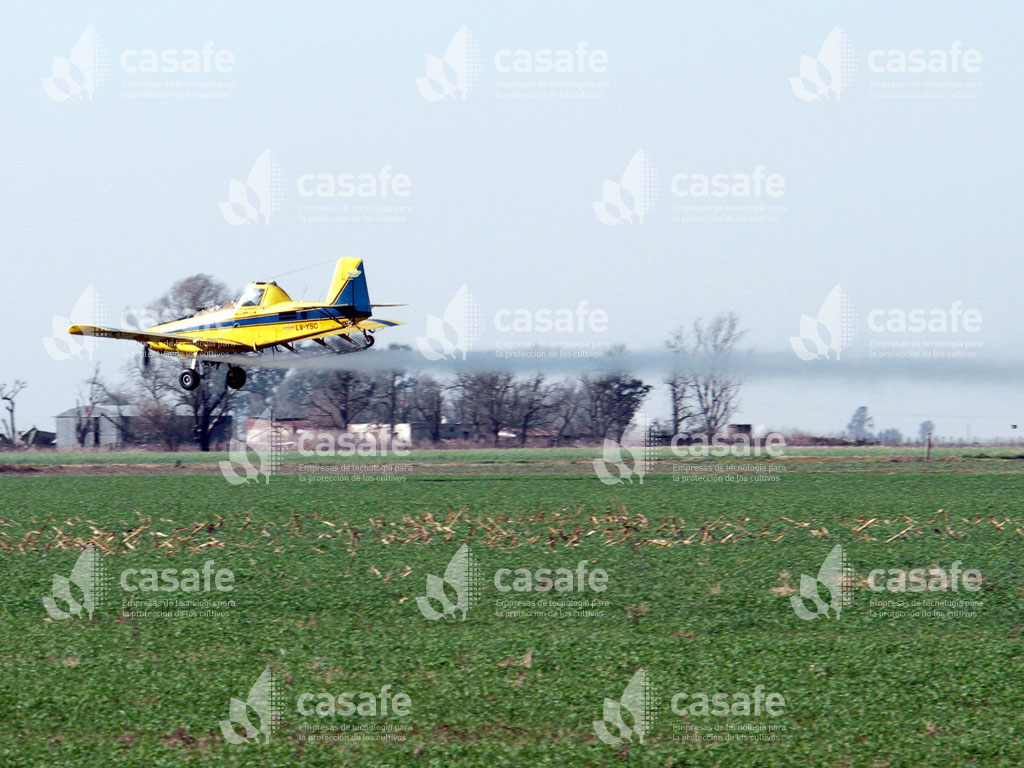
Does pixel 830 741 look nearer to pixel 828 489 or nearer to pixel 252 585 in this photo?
pixel 252 585

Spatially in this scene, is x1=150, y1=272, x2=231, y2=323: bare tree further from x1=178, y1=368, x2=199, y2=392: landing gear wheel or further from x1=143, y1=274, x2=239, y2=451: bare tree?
x1=178, y1=368, x2=199, y2=392: landing gear wheel

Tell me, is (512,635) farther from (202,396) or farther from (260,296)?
(202,396)

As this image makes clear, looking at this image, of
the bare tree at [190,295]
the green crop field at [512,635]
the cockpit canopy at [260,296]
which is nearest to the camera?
the green crop field at [512,635]

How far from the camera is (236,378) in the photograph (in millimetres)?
31625

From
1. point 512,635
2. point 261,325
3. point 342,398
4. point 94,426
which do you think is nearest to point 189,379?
point 261,325

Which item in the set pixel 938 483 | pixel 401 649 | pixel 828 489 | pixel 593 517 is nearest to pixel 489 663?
pixel 401 649

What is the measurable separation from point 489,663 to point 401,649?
2202 mm

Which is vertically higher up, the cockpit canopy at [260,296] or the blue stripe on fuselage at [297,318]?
the cockpit canopy at [260,296]

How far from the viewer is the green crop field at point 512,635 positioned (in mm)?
19078

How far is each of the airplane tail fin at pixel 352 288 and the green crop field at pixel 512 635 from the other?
7.67m

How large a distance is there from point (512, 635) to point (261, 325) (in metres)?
12.8

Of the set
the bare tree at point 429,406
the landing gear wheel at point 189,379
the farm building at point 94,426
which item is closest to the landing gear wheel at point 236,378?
the landing gear wheel at point 189,379

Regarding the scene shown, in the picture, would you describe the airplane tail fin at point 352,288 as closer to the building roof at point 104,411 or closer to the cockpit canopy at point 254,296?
the cockpit canopy at point 254,296

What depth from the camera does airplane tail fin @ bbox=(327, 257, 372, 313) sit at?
108 ft
